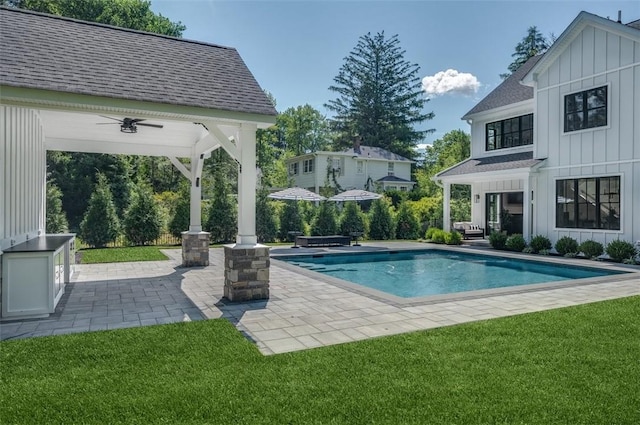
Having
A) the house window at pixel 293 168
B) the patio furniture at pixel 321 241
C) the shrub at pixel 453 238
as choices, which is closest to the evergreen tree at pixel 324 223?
the patio furniture at pixel 321 241

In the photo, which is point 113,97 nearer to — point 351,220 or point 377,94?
point 351,220

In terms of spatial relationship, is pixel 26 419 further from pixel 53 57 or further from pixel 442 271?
pixel 442 271

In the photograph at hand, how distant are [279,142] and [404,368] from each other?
48951mm

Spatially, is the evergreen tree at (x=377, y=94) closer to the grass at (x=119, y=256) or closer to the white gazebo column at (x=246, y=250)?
the grass at (x=119, y=256)

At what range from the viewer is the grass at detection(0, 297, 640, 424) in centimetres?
316

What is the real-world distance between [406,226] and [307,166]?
14242mm

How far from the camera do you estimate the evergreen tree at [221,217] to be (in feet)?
59.1

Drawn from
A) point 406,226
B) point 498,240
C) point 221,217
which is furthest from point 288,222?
point 498,240

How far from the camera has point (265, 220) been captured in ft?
62.4

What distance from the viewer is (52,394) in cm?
346

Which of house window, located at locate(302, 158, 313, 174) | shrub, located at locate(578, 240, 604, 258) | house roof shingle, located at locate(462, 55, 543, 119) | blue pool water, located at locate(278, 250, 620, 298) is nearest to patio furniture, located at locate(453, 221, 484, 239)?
blue pool water, located at locate(278, 250, 620, 298)

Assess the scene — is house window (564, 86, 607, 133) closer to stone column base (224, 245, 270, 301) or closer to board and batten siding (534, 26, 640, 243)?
board and batten siding (534, 26, 640, 243)

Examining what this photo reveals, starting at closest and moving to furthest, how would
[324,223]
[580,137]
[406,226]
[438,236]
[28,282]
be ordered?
1. [28,282]
2. [580,137]
3. [438,236]
4. [324,223]
5. [406,226]

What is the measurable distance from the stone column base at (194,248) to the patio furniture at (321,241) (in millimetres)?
5775
